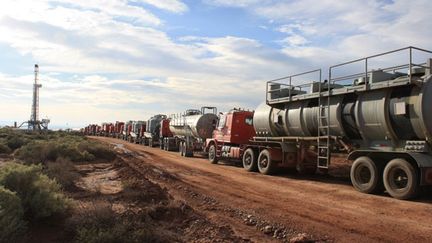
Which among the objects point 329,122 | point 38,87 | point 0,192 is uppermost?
point 38,87

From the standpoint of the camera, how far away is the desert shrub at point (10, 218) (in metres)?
6.26

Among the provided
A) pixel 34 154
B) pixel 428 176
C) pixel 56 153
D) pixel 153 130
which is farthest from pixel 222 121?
pixel 153 130

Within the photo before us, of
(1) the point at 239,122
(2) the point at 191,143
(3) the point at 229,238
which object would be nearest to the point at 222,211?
(3) the point at 229,238

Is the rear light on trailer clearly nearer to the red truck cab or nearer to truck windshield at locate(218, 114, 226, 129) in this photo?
the red truck cab

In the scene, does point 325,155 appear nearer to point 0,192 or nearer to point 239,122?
point 239,122

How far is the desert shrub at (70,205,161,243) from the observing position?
21.4ft

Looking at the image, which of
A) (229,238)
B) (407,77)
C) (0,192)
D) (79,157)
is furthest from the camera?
(79,157)

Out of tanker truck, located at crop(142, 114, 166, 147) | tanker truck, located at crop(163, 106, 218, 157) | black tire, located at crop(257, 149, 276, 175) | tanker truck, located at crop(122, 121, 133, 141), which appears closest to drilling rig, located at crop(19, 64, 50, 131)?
tanker truck, located at crop(122, 121, 133, 141)

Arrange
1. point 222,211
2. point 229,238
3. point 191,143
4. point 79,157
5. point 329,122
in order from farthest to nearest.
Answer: point 191,143
point 79,157
point 329,122
point 222,211
point 229,238

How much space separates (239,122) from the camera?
25.3 metres

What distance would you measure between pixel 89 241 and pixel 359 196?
30.4ft

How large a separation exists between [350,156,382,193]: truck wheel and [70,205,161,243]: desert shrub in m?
8.26

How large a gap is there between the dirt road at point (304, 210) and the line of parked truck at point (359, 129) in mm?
886

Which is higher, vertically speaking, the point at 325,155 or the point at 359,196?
the point at 325,155
